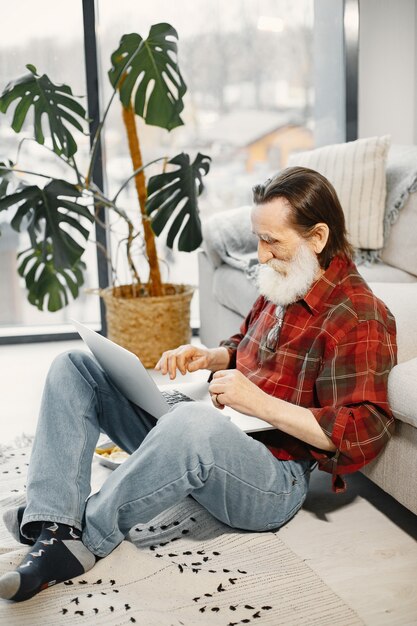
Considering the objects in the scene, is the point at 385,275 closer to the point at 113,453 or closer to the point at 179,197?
the point at 179,197

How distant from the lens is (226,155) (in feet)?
12.4

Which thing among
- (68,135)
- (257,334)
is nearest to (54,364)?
(257,334)

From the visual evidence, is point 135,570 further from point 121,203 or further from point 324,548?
point 121,203

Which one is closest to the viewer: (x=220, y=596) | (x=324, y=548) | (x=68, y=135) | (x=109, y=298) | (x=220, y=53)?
(x=220, y=596)

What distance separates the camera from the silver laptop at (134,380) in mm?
1636

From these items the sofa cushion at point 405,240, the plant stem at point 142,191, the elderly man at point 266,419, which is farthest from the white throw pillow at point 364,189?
the elderly man at point 266,419

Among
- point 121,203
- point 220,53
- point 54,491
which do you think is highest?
point 220,53

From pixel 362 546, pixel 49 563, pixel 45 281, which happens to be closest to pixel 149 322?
pixel 45 281

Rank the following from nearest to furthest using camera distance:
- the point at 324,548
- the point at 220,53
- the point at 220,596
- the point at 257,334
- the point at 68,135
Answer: the point at 220,596
the point at 324,548
the point at 257,334
the point at 68,135
the point at 220,53

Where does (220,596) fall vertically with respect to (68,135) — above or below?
below

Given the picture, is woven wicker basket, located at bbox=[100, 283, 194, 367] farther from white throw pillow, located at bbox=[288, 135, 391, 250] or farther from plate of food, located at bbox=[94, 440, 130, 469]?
plate of food, located at bbox=[94, 440, 130, 469]

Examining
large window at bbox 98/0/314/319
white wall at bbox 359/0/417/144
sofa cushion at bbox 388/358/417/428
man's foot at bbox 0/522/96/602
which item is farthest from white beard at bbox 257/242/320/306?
white wall at bbox 359/0/417/144

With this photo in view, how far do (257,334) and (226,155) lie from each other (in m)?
2.04

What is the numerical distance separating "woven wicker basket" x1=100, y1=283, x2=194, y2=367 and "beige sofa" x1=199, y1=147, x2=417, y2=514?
0.15 meters
